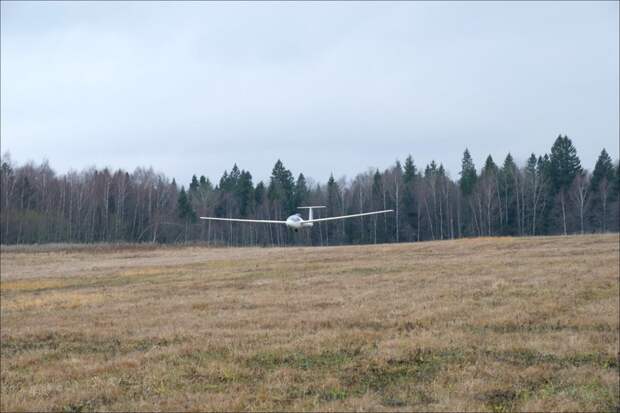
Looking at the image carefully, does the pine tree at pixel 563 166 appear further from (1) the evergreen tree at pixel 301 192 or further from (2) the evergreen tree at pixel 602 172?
(1) the evergreen tree at pixel 301 192

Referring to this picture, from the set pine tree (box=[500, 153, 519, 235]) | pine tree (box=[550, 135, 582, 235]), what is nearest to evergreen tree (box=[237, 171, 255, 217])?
pine tree (box=[500, 153, 519, 235])

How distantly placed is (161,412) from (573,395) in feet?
20.6

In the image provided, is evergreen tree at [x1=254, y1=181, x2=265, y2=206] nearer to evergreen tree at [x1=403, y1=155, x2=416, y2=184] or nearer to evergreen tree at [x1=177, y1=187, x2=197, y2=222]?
evergreen tree at [x1=177, y1=187, x2=197, y2=222]

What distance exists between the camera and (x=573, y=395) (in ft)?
34.8

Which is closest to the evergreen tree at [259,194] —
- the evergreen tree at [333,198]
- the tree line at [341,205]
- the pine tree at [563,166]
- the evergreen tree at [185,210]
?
the tree line at [341,205]

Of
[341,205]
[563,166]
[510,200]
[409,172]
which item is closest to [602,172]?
[563,166]

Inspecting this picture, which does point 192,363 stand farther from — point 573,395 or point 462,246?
point 462,246

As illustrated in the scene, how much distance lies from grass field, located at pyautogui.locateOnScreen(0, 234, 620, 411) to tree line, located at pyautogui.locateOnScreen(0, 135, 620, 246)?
34.6m

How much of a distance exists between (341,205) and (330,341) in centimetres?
5354

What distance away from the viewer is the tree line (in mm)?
69812

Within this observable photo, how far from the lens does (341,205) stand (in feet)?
226

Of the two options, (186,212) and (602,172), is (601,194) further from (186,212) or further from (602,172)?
(186,212)

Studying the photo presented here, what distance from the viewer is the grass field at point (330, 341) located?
37.0 feet

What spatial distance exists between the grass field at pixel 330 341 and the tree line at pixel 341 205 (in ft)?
113
